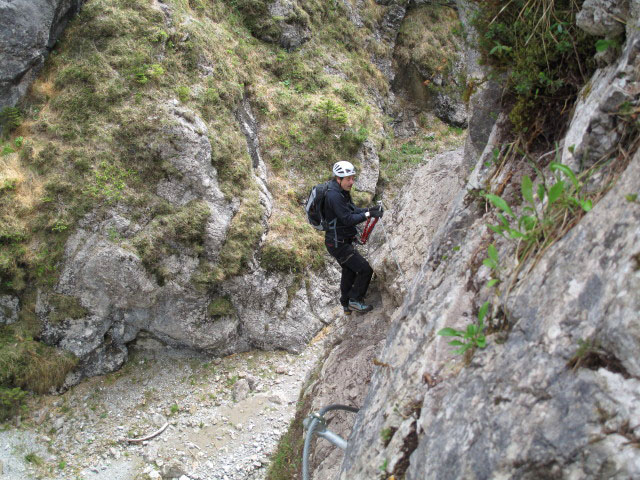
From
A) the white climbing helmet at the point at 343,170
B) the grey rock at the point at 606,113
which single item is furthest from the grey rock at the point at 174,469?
the grey rock at the point at 606,113

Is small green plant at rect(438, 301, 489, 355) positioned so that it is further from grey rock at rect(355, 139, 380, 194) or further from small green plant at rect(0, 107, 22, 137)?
small green plant at rect(0, 107, 22, 137)

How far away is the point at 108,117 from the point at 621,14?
11373 millimetres

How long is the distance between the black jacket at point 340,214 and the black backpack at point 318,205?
78 millimetres

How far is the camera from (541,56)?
3854mm

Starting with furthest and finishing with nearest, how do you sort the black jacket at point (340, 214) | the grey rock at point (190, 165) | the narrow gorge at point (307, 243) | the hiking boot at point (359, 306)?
the grey rock at point (190, 165)
the hiking boot at point (359, 306)
the black jacket at point (340, 214)
the narrow gorge at point (307, 243)

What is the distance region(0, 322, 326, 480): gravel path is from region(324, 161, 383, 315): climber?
13.7 ft

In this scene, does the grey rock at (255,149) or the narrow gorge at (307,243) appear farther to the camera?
the grey rock at (255,149)

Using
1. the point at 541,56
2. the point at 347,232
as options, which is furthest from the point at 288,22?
the point at 541,56

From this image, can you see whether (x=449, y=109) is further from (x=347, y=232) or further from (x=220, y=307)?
(x=347, y=232)

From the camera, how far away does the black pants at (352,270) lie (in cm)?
709

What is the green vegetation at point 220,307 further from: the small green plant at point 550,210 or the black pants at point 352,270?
the small green plant at point 550,210

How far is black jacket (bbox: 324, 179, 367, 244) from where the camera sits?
6543mm

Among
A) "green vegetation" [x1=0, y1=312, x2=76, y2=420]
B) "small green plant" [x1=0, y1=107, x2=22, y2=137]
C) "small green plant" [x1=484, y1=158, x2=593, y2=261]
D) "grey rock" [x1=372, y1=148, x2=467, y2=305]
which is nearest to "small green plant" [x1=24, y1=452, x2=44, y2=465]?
"green vegetation" [x1=0, y1=312, x2=76, y2=420]

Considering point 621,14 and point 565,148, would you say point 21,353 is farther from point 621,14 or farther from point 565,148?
point 621,14
